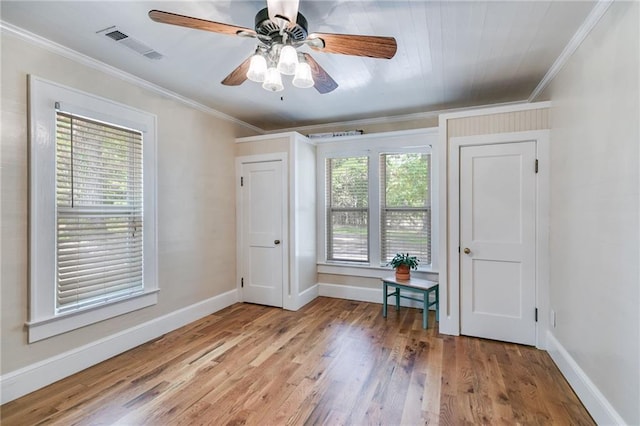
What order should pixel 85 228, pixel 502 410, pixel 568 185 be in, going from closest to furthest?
pixel 502 410, pixel 568 185, pixel 85 228

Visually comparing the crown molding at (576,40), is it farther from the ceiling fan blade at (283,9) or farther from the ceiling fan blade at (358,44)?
the ceiling fan blade at (283,9)

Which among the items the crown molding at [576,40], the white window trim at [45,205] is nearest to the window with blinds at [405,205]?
the crown molding at [576,40]

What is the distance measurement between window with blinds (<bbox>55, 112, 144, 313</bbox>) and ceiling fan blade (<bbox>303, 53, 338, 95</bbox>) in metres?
1.90

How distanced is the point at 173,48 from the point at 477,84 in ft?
9.34

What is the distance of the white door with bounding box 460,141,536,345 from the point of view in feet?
9.32

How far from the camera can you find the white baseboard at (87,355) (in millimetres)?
2105

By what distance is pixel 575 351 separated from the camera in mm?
2186

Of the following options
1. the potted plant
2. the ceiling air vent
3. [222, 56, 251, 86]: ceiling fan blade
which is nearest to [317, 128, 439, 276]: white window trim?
the potted plant

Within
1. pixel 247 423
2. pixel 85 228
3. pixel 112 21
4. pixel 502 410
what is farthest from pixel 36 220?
pixel 502 410

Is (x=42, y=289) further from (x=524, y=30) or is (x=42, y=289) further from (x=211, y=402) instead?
(x=524, y=30)

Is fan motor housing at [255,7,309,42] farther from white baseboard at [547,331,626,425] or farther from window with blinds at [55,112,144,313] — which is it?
white baseboard at [547,331,626,425]

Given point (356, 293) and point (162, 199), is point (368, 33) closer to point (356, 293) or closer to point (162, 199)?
point (162, 199)

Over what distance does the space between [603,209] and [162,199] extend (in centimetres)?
362

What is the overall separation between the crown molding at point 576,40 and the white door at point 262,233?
9.67 feet
